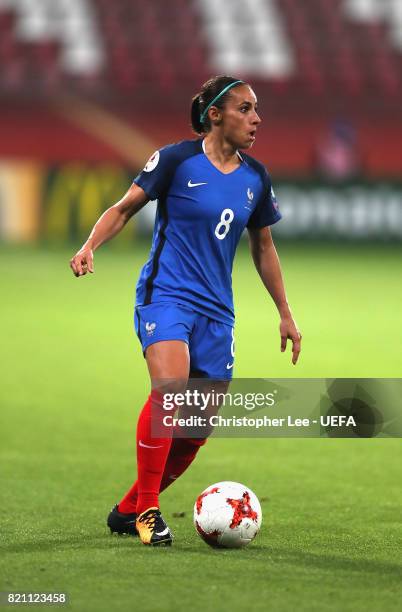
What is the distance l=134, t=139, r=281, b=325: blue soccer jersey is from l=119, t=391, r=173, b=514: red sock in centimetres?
47

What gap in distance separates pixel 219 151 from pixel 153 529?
1686mm

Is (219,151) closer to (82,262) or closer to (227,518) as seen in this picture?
(82,262)

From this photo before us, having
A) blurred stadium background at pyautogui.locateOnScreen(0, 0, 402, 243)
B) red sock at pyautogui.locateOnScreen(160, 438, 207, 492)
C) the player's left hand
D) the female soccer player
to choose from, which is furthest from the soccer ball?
blurred stadium background at pyautogui.locateOnScreen(0, 0, 402, 243)

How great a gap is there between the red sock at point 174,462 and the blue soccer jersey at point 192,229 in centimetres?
57

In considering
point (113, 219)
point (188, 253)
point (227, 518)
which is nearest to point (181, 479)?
point (227, 518)

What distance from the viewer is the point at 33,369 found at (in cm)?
1085

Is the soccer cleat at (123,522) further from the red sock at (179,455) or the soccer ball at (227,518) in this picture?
the soccer ball at (227,518)

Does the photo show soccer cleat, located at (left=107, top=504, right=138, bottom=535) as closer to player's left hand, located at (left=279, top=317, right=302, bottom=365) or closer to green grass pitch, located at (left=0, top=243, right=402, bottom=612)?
green grass pitch, located at (left=0, top=243, right=402, bottom=612)

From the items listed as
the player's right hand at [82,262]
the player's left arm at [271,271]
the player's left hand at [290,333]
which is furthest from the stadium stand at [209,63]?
the player's right hand at [82,262]

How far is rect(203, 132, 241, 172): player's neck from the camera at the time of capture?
216 inches

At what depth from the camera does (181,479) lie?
6.92m

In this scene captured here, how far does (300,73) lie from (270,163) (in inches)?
94.9

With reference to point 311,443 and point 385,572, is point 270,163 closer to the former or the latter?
point 311,443

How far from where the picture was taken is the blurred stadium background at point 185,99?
22156 mm
